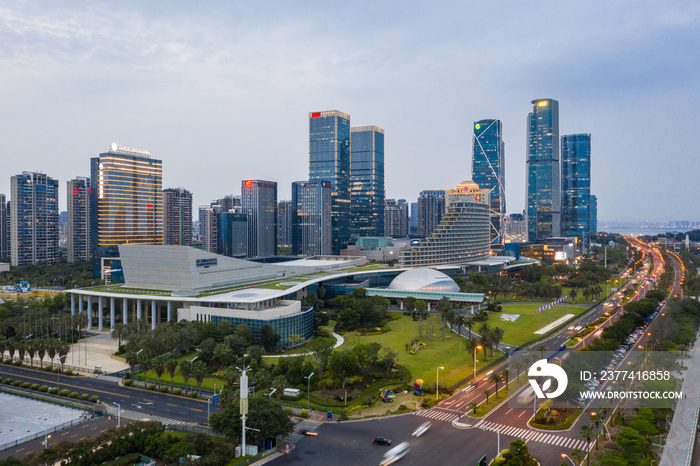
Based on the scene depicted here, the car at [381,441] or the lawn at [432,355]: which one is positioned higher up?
the car at [381,441]

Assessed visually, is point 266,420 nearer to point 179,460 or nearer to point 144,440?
point 179,460

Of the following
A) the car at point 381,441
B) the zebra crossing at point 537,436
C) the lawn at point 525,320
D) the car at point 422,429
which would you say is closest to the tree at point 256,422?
the car at point 381,441

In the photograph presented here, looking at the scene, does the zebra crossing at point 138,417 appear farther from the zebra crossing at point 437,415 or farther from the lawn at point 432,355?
the lawn at point 432,355

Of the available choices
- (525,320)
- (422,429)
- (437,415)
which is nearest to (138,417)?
(422,429)

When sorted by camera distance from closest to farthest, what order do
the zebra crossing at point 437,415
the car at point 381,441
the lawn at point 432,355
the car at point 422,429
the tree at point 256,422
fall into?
the tree at point 256,422, the car at point 381,441, the car at point 422,429, the zebra crossing at point 437,415, the lawn at point 432,355

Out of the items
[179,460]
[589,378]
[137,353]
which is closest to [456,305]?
[589,378]

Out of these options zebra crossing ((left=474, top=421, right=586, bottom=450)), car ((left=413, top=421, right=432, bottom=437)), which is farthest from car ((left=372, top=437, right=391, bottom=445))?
zebra crossing ((left=474, top=421, right=586, bottom=450))

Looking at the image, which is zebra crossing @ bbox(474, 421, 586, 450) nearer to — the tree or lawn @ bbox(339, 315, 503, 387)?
lawn @ bbox(339, 315, 503, 387)
